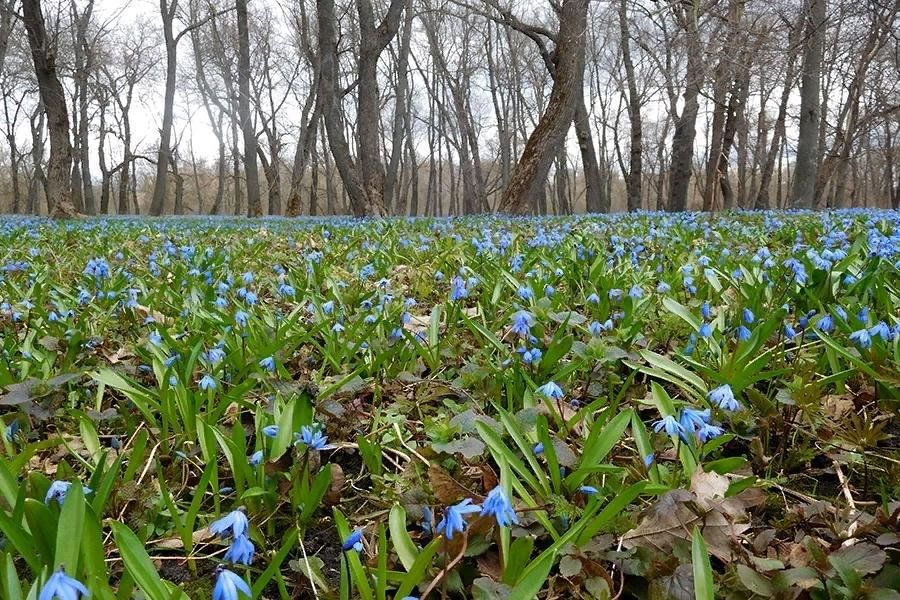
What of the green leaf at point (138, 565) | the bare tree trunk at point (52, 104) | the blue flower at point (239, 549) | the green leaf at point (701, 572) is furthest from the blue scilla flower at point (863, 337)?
the bare tree trunk at point (52, 104)

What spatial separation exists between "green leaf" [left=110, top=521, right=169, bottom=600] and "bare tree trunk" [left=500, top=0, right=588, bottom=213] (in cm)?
1038

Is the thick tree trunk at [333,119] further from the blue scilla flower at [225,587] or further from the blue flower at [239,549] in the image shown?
the blue scilla flower at [225,587]

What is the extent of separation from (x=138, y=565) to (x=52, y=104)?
14469 mm

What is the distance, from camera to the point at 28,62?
25547mm

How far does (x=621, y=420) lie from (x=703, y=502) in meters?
0.25

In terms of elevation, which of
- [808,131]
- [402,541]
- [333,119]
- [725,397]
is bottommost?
[402,541]

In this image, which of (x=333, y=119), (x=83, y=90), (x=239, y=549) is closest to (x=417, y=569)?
(x=239, y=549)

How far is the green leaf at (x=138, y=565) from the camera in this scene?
97 centimetres

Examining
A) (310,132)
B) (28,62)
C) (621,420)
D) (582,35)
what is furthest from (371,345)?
(28,62)

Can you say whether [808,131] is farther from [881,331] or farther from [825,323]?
[881,331]

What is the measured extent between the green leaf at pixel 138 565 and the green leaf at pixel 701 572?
0.85 metres

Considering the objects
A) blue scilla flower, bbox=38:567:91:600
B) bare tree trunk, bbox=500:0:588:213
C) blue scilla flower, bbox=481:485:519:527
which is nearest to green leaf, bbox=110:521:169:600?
blue scilla flower, bbox=38:567:91:600

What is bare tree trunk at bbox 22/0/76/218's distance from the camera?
12219mm

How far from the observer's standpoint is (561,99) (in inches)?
421
